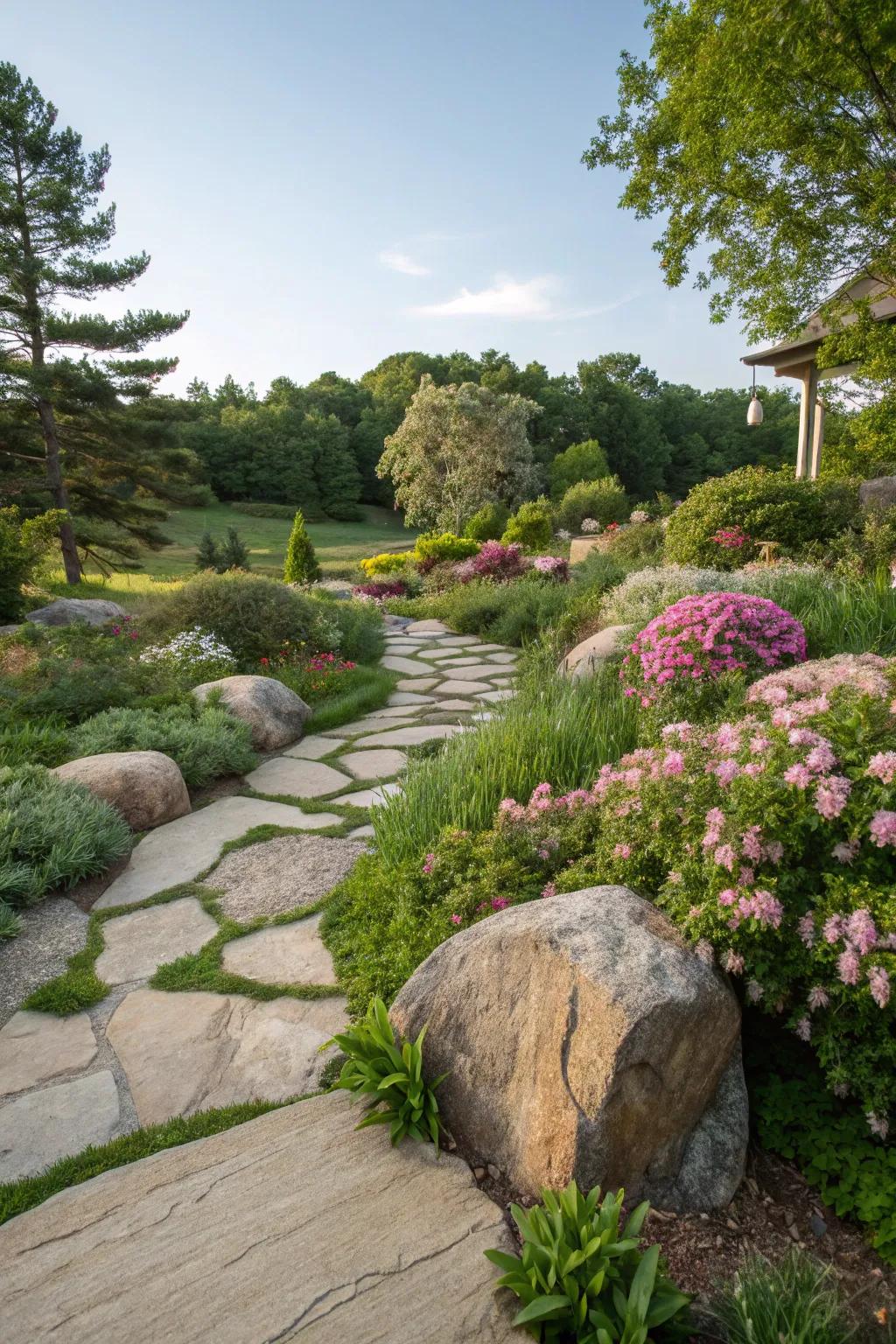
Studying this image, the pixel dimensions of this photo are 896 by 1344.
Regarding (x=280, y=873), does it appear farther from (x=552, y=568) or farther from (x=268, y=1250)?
(x=552, y=568)

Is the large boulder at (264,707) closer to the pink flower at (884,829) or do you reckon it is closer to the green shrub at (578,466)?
the pink flower at (884,829)

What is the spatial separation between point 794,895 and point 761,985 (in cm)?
22

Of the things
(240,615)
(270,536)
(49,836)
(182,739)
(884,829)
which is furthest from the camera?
(270,536)

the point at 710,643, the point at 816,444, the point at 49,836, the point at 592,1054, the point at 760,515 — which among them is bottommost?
the point at 49,836

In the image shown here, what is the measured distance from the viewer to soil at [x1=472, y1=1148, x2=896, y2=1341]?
137cm

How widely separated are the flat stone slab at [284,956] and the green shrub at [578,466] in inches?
1126

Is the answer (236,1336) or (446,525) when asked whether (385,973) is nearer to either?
(236,1336)

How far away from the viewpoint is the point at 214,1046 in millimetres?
2156

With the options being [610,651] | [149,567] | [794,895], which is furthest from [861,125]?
[149,567]

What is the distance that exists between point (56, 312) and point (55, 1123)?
50.5 ft

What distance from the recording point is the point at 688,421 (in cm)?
4253

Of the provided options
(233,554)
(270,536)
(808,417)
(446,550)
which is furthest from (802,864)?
(270,536)

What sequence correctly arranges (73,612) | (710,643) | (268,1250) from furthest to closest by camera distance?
1. (73,612)
2. (710,643)
3. (268,1250)

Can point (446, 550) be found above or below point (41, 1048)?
above
